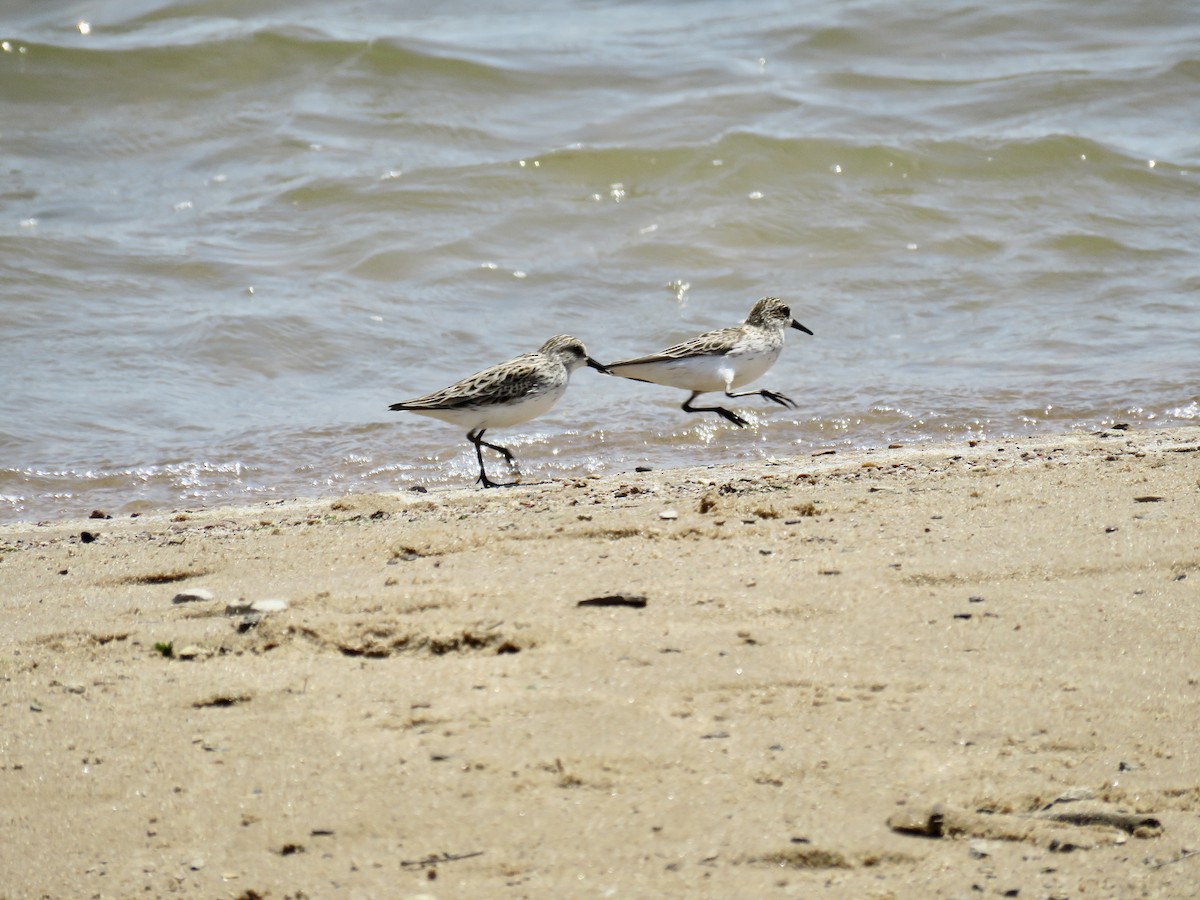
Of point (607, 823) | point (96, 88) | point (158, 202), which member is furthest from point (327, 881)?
point (96, 88)

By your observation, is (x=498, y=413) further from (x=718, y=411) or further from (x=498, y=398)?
(x=718, y=411)

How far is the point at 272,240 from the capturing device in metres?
12.2

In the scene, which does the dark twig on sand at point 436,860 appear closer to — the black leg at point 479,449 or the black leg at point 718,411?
the black leg at point 479,449

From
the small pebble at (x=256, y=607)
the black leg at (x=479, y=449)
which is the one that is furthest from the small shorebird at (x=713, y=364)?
the small pebble at (x=256, y=607)

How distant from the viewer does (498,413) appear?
7.51 metres

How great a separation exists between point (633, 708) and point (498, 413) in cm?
372

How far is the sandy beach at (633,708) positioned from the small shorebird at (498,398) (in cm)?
168

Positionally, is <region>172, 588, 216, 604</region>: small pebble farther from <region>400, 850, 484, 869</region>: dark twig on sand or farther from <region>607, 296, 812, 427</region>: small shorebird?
<region>607, 296, 812, 427</region>: small shorebird

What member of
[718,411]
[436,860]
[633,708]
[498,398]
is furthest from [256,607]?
[718,411]

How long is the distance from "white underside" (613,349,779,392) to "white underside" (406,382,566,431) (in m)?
0.55

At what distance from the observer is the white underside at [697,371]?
794 cm

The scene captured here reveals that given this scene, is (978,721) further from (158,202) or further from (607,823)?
(158,202)

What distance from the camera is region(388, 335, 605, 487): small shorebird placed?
24.6 ft

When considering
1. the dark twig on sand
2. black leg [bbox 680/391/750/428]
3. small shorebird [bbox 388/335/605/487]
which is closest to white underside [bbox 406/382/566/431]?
small shorebird [bbox 388/335/605/487]
